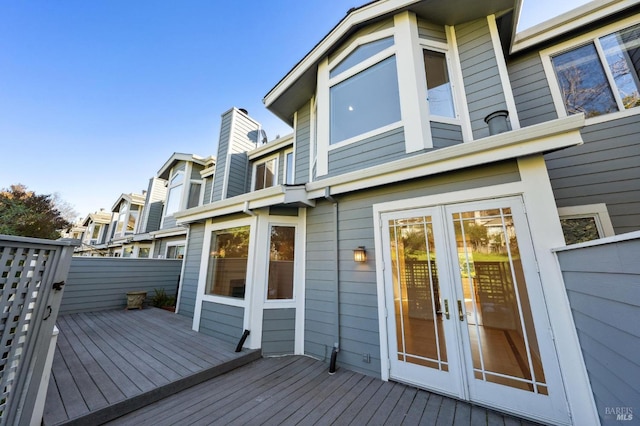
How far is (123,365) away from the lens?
296 cm

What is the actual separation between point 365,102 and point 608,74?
3607 mm

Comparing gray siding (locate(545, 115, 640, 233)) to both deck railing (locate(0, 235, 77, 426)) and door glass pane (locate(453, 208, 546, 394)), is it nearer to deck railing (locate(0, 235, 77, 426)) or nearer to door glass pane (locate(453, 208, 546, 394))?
door glass pane (locate(453, 208, 546, 394))

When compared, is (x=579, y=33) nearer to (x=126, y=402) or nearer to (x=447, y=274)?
(x=447, y=274)

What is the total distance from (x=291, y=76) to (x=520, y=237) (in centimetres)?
510

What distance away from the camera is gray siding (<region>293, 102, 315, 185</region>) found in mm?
5004

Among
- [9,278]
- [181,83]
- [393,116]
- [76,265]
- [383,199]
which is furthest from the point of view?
[181,83]

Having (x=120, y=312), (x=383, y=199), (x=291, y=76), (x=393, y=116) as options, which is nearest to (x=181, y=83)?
(x=291, y=76)

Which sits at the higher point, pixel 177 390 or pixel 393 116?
pixel 393 116

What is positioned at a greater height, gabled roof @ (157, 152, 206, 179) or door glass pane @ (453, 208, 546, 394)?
gabled roof @ (157, 152, 206, 179)

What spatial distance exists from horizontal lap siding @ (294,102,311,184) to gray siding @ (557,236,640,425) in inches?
162

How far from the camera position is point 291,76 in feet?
16.2

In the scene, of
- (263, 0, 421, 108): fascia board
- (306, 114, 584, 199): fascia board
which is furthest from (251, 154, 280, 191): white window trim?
(306, 114, 584, 199): fascia board

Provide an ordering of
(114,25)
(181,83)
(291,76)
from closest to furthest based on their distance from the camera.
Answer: (291,76) → (114,25) → (181,83)

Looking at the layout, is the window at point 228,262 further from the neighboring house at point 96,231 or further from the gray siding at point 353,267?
the neighboring house at point 96,231
